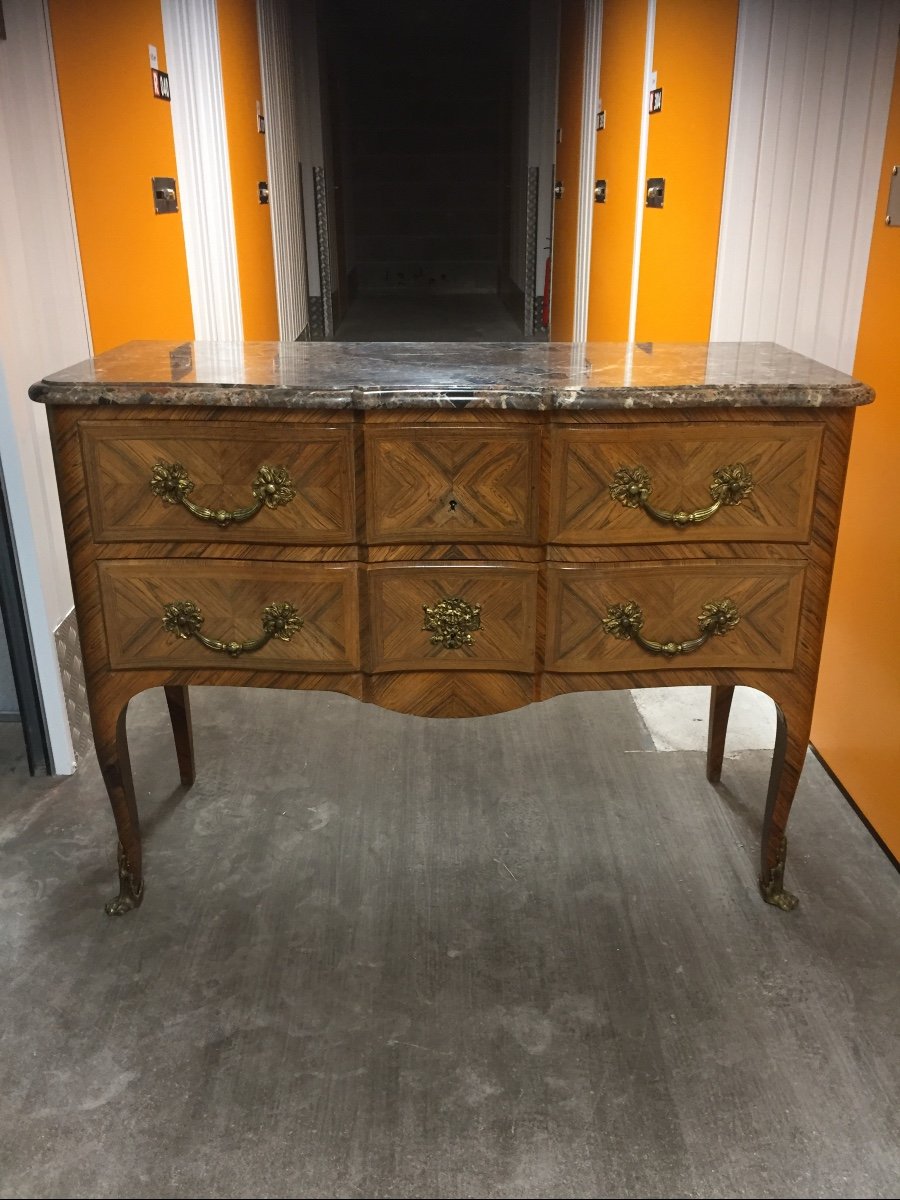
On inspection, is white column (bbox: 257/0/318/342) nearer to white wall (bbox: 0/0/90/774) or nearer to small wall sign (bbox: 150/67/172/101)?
small wall sign (bbox: 150/67/172/101)

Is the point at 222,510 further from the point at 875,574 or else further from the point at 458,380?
the point at 875,574

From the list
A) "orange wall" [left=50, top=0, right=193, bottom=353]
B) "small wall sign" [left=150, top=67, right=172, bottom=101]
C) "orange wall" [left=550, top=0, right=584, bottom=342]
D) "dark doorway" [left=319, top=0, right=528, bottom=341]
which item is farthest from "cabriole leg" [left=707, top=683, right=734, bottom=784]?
"dark doorway" [left=319, top=0, right=528, bottom=341]

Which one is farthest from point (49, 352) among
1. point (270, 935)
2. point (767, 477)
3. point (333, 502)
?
point (767, 477)

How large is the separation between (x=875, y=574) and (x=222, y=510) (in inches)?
51.8

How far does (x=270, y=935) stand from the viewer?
1.64 metres

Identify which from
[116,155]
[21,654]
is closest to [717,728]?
[21,654]

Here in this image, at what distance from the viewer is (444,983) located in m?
1.54

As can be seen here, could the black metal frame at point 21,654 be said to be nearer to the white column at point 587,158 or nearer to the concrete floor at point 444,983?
the concrete floor at point 444,983

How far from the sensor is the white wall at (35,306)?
1908mm

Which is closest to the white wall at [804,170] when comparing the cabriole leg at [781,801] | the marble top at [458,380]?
the marble top at [458,380]

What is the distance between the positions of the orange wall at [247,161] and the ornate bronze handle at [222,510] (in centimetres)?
275

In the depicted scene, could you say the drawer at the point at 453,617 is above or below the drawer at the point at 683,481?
below

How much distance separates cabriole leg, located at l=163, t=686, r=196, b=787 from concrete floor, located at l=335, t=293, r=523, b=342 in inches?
189

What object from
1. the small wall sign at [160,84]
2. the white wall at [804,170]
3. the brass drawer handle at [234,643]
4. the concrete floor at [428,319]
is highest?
the small wall sign at [160,84]
